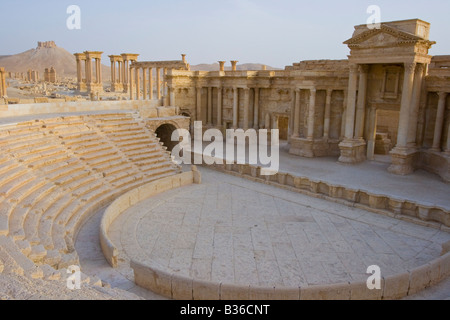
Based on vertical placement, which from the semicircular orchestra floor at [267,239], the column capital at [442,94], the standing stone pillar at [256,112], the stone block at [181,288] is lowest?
the semicircular orchestra floor at [267,239]

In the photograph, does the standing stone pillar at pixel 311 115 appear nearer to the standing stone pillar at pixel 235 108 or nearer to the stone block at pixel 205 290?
the standing stone pillar at pixel 235 108

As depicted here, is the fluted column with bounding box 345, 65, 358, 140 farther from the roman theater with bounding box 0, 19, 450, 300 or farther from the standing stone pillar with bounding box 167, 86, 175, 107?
the standing stone pillar with bounding box 167, 86, 175, 107

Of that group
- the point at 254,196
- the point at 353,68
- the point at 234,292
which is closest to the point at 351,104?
the point at 353,68

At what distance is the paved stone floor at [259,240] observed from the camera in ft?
28.9

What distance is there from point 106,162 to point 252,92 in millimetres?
12474

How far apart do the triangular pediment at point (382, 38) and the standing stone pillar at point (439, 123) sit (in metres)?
2.84

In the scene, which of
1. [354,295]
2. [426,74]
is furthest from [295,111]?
[354,295]

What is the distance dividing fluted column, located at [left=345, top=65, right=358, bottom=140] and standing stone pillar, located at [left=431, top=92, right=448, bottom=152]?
3612 millimetres

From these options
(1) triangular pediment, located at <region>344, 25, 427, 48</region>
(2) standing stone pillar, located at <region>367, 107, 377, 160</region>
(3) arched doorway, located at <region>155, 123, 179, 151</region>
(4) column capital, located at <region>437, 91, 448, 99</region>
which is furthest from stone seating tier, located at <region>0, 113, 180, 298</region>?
(4) column capital, located at <region>437, 91, 448, 99</region>

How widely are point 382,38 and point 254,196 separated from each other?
9.37m

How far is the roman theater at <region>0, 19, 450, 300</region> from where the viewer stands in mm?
7715

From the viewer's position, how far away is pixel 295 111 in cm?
2147

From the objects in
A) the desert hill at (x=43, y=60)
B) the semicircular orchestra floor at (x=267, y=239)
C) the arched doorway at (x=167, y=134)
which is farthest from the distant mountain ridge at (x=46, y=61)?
the semicircular orchestra floor at (x=267, y=239)

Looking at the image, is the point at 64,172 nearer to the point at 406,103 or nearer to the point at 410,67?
the point at 406,103
